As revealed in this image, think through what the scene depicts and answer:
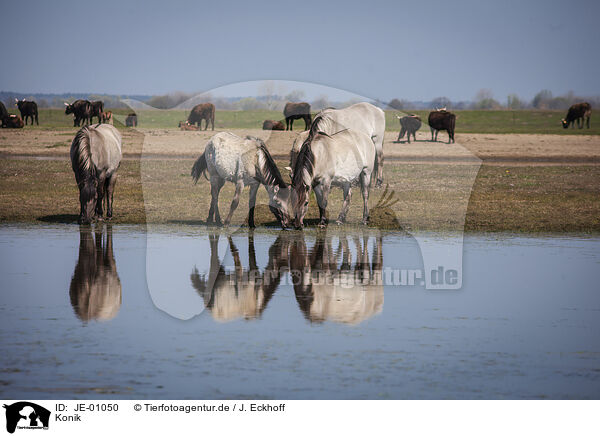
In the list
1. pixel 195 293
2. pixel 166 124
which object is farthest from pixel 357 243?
pixel 166 124

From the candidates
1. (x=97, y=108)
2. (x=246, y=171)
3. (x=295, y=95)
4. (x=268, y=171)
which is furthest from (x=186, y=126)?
(x=268, y=171)

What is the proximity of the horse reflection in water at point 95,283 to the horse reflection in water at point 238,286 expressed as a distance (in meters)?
1.05

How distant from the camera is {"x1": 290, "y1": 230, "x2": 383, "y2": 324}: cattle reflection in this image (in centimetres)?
888

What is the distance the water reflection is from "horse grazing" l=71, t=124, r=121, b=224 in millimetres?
2933

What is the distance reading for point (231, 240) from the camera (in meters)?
14.1

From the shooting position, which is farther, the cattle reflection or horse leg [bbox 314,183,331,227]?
horse leg [bbox 314,183,331,227]

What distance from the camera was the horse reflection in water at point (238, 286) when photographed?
8.88 meters

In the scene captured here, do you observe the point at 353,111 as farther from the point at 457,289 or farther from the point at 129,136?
the point at 129,136

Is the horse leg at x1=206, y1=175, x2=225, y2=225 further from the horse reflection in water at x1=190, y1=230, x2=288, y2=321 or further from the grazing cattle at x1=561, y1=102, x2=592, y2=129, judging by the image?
the grazing cattle at x1=561, y1=102, x2=592, y2=129

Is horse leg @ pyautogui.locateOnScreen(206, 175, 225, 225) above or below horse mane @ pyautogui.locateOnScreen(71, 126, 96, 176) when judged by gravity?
below
